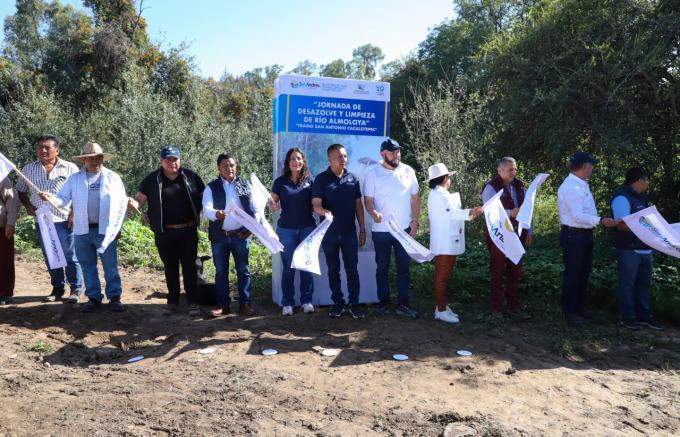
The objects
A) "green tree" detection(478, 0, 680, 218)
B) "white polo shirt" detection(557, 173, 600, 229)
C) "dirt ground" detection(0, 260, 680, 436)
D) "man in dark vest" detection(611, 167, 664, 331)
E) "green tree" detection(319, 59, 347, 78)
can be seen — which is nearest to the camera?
"dirt ground" detection(0, 260, 680, 436)

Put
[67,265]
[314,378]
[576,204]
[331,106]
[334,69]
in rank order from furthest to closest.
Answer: [334,69], [67,265], [331,106], [576,204], [314,378]

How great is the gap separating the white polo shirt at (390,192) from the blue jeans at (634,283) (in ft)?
8.16

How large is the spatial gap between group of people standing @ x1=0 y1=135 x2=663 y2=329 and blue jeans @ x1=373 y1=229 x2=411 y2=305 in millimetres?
12

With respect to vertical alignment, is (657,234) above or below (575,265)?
above

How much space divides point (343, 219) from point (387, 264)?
2.53 feet

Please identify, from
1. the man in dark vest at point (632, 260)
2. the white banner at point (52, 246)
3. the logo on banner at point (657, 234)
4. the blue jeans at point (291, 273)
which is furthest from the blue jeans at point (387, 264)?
the white banner at point (52, 246)

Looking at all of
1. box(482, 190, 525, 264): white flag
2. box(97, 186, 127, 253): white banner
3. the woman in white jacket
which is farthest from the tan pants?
box(97, 186, 127, 253): white banner

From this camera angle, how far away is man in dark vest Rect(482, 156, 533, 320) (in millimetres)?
6102

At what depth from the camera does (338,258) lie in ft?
20.0

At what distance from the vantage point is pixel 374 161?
6.82 m

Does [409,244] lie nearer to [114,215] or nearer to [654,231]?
[654,231]

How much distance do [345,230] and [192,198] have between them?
1863 mm

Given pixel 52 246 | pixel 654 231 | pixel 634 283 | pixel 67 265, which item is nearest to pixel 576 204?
pixel 654 231

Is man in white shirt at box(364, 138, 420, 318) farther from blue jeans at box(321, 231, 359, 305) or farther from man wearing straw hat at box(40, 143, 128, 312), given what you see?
man wearing straw hat at box(40, 143, 128, 312)
